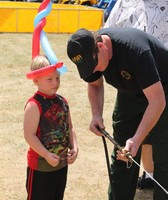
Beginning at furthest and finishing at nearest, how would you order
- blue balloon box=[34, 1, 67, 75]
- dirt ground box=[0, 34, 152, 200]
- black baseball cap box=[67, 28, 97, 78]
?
dirt ground box=[0, 34, 152, 200]
blue balloon box=[34, 1, 67, 75]
black baseball cap box=[67, 28, 97, 78]

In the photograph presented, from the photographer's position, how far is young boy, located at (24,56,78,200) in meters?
2.65

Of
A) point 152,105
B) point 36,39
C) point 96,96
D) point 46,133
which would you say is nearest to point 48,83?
point 46,133

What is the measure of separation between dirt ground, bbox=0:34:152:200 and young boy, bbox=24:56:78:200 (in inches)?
34.9

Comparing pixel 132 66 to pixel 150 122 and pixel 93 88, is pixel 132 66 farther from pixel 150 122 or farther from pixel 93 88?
pixel 93 88

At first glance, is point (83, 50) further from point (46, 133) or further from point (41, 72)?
point (46, 133)

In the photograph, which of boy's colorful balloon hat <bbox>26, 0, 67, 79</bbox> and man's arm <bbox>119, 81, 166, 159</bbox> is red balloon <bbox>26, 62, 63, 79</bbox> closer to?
boy's colorful balloon hat <bbox>26, 0, 67, 79</bbox>

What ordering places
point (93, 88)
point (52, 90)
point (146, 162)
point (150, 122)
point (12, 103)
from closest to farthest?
point (150, 122)
point (52, 90)
point (93, 88)
point (146, 162)
point (12, 103)

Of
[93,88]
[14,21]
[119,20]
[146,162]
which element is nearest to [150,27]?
[119,20]

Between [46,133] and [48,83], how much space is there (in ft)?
0.98

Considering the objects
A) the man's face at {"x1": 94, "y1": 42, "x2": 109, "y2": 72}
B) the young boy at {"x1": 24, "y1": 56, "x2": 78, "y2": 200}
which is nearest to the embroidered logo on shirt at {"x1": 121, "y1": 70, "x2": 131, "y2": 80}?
the man's face at {"x1": 94, "y1": 42, "x2": 109, "y2": 72}

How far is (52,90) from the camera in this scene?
2705 mm

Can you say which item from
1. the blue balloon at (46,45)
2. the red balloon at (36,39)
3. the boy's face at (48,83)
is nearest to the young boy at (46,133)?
the boy's face at (48,83)

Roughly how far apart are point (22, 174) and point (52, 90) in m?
1.50

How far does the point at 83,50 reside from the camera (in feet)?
7.76
